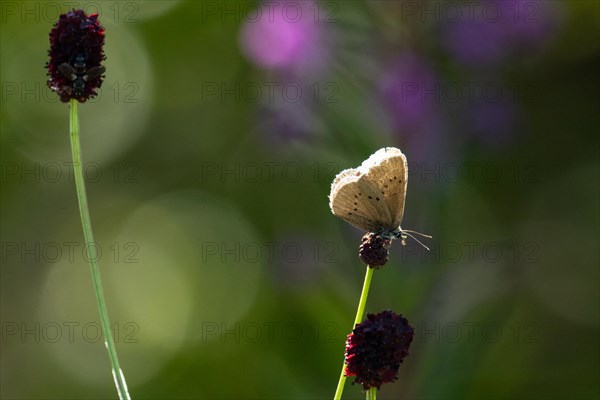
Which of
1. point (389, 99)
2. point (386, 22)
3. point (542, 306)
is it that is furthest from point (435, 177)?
point (542, 306)

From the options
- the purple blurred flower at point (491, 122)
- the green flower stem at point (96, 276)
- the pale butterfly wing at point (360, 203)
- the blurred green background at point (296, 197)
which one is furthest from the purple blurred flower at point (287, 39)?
the green flower stem at point (96, 276)

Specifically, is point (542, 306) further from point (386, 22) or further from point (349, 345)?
point (349, 345)

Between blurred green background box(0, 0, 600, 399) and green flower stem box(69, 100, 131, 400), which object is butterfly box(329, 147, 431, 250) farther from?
blurred green background box(0, 0, 600, 399)

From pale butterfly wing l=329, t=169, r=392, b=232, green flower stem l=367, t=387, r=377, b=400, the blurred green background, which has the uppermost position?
the blurred green background

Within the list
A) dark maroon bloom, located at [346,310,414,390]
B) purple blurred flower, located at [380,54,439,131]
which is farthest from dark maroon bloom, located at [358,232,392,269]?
purple blurred flower, located at [380,54,439,131]

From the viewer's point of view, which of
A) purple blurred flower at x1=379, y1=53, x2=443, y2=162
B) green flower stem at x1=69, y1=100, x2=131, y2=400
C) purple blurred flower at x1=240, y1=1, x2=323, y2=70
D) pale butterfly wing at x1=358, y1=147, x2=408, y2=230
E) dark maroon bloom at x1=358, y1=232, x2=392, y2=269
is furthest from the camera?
purple blurred flower at x1=240, y1=1, x2=323, y2=70

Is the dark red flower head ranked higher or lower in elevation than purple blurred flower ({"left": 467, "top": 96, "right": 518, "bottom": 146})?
lower

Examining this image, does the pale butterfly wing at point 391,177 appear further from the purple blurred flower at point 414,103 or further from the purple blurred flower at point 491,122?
the purple blurred flower at point 491,122
